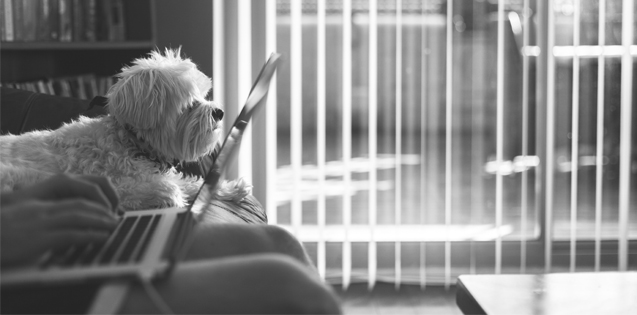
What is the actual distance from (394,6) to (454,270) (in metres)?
1.16

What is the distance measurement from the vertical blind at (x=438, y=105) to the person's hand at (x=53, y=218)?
75.4 inches

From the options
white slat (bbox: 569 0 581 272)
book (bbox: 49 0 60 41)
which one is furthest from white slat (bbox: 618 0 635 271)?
book (bbox: 49 0 60 41)

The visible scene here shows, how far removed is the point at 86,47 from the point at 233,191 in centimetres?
109

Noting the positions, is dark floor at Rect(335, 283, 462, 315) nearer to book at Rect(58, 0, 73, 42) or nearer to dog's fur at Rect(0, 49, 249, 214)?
dog's fur at Rect(0, 49, 249, 214)

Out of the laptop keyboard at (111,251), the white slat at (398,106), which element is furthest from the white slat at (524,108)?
the laptop keyboard at (111,251)

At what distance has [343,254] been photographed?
297cm

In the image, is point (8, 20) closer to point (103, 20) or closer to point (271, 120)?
point (103, 20)

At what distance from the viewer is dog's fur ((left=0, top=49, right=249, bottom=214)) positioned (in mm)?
1566

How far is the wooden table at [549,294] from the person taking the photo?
1.13 metres

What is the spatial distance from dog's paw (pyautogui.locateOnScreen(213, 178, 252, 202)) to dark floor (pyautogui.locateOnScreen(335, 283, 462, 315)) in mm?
977

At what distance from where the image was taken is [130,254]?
77 centimetres

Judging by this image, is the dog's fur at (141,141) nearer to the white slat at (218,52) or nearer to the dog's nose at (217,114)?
the dog's nose at (217,114)

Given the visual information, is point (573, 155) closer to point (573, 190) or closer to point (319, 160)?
point (573, 190)

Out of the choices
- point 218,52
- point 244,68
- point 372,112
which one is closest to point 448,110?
point 372,112
